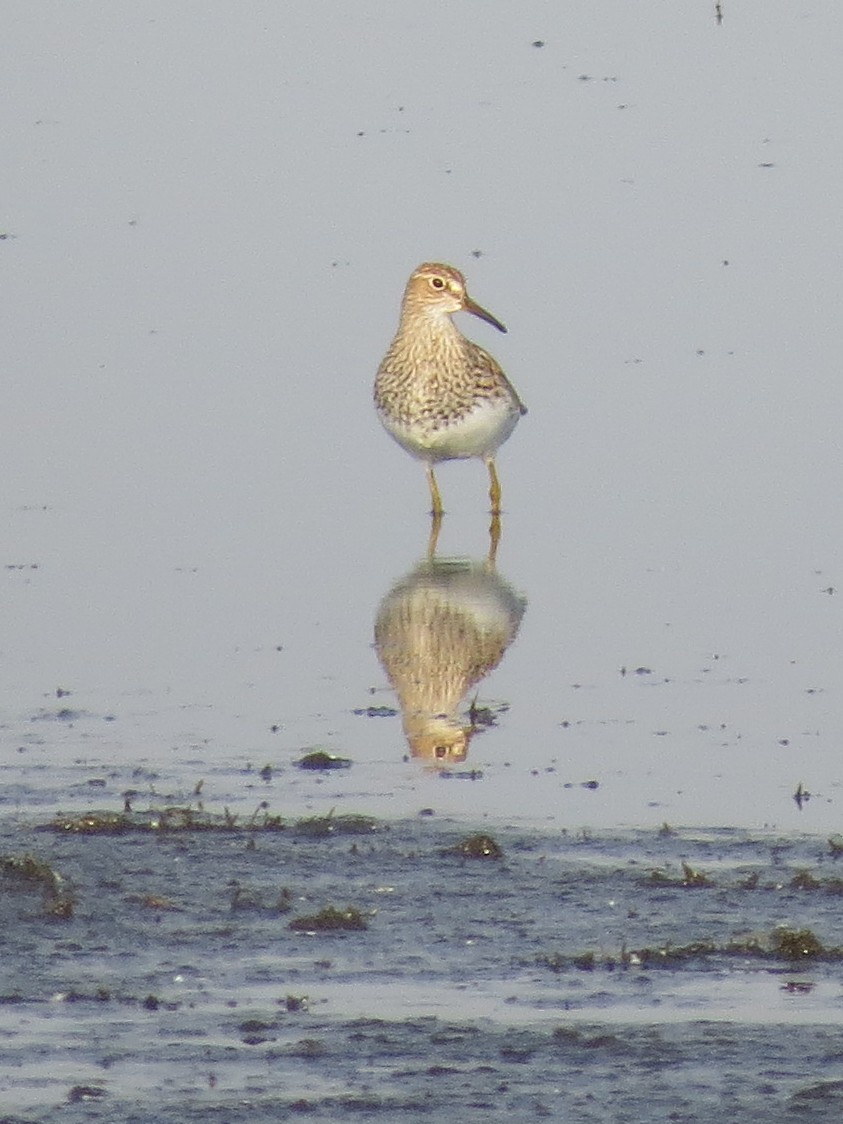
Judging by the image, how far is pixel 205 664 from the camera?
1184 centimetres

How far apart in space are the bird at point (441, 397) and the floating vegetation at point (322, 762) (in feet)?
18.0

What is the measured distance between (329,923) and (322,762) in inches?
83.7

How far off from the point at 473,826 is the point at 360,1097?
2.64 m

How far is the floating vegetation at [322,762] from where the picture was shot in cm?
1004

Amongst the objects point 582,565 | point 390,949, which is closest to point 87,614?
point 582,565

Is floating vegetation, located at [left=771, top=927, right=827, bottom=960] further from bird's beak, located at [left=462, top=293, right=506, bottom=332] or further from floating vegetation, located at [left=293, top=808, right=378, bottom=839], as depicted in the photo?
bird's beak, located at [left=462, top=293, right=506, bottom=332]

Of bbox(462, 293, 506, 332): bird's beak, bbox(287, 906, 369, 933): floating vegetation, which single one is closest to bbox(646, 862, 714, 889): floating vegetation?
bbox(287, 906, 369, 933): floating vegetation

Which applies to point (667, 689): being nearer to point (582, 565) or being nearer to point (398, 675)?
point (398, 675)

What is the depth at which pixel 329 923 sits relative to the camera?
26.1 feet

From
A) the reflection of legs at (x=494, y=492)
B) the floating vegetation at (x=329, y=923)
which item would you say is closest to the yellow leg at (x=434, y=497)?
the reflection of legs at (x=494, y=492)

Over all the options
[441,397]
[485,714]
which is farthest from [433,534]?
[485,714]

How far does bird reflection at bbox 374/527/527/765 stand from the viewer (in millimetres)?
10727

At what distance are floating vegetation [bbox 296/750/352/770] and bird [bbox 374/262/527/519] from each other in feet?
18.0

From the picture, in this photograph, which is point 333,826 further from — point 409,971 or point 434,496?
point 434,496
